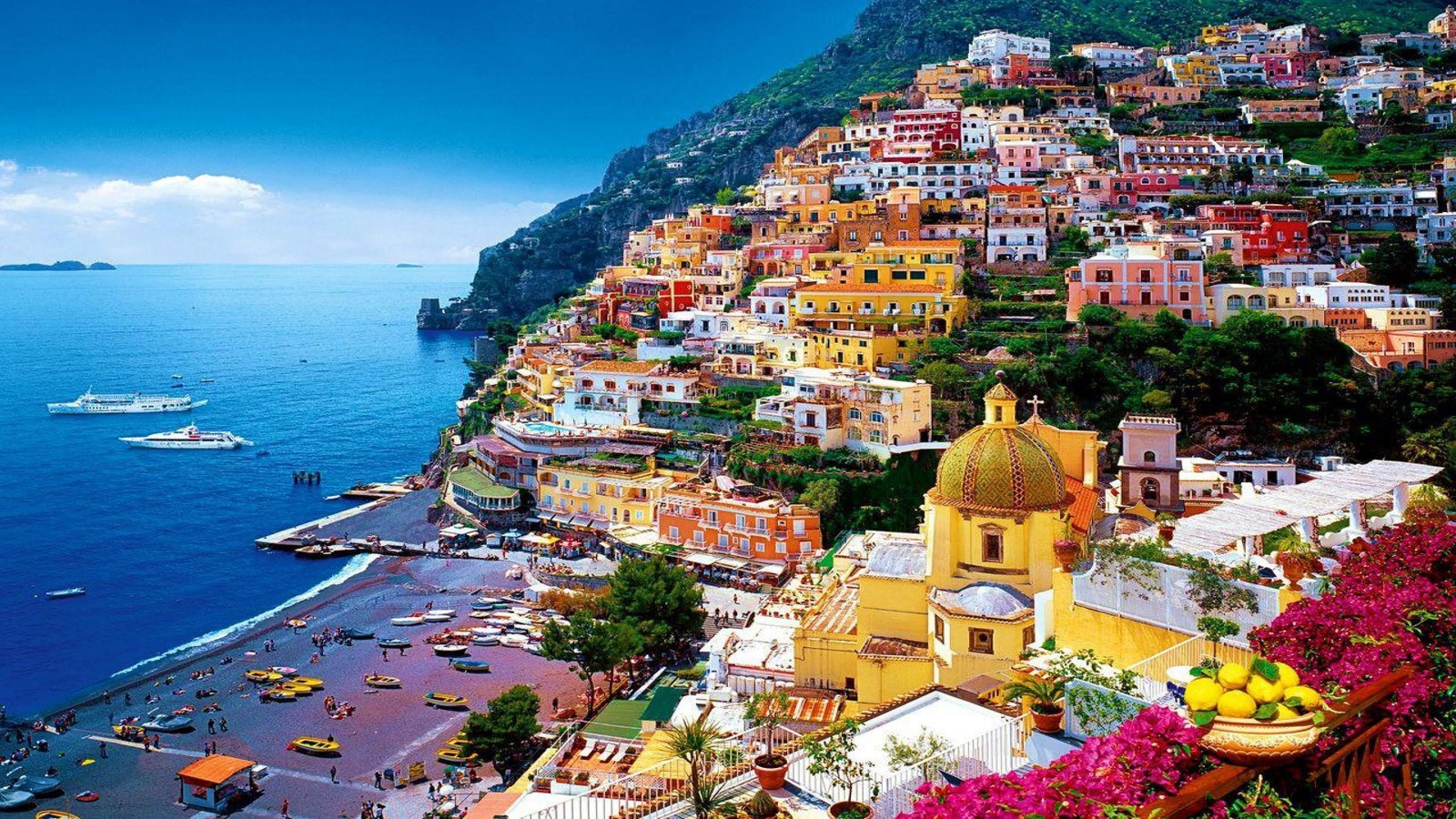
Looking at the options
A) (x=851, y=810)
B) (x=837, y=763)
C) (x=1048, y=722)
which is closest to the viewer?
(x=851, y=810)

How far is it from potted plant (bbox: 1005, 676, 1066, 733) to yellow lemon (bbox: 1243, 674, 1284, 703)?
571 cm

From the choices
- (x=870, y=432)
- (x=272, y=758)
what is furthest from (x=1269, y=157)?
(x=272, y=758)

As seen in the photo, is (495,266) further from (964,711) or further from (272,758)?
(964,711)

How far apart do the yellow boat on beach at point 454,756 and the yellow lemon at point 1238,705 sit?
28152mm

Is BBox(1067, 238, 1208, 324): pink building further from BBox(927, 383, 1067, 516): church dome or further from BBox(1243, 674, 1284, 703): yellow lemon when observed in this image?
BBox(1243, 674, 1284, 703): yellow lemon

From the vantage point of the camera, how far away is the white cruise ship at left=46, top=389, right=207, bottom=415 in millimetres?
103000

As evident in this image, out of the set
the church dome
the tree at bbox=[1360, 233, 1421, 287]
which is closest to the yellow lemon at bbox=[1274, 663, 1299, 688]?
the church dome

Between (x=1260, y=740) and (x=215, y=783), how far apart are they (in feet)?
101

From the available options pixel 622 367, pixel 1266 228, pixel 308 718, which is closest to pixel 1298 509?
pixel 308 718

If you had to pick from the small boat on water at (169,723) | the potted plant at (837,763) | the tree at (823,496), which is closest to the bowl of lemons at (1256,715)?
the potted plant at (837,763)

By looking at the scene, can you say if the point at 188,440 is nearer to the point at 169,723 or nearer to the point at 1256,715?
the point at 169,723

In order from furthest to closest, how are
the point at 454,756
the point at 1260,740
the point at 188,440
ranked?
1. the point at 188,440
2. the point at 454,756
3. the point at 1260,740

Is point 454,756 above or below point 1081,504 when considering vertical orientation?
below

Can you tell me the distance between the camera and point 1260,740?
6.59 meters
